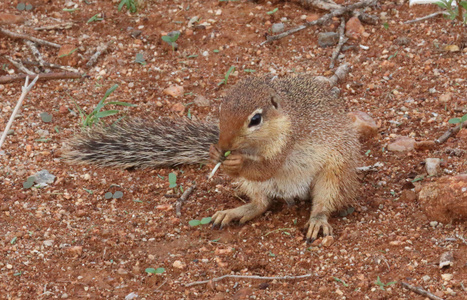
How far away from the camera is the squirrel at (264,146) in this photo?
367 centimetres

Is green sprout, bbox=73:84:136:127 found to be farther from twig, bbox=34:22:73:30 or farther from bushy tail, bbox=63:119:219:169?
twig, bbox=34:22:73:30

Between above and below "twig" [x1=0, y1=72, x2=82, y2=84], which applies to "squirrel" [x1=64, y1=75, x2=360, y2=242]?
above

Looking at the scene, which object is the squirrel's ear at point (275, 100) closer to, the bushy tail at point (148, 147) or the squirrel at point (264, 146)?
the squirrel at point (264, 146)

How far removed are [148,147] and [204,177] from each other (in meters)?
0.45

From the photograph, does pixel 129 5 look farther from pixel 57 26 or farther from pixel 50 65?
pixel 50 65

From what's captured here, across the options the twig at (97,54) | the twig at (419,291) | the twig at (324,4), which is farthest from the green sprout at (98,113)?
the twig at (419,291)

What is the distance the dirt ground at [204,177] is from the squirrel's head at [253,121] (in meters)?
0.60

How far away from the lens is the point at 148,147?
467cm

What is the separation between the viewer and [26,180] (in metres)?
4.46

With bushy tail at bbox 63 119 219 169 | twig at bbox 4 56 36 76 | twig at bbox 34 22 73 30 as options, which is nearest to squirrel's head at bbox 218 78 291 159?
bushy tail at bbox 63 119 219 169

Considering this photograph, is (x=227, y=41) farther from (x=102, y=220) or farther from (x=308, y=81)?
(x=102, y=220)

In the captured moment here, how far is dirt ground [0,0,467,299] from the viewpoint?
351cm

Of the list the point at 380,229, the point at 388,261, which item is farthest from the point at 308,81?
the point at 388,261

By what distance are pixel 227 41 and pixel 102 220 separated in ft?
7.94
